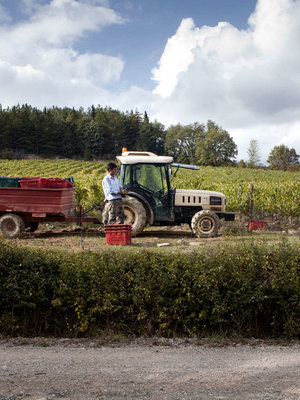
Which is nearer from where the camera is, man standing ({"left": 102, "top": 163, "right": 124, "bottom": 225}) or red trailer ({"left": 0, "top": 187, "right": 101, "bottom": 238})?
man standing ({"left": 102, "top": 163, "right": 124, "bottom": 225})

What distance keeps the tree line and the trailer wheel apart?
2566 inches

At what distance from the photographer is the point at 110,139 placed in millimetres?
89875

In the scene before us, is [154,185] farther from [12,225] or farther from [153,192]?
[12,225]

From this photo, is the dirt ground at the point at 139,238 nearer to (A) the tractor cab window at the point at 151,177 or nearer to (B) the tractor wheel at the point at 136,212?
(B) the tractor wheel at the point at 136,212

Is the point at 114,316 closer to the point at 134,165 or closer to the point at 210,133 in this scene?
the point at 134,165

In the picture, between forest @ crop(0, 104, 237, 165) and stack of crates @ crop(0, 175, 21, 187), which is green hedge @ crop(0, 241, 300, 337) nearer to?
stack of crates @ crop(0, 175, 21, 187)

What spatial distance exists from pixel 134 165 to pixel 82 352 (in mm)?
7317

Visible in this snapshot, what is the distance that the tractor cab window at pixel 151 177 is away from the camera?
11.3m

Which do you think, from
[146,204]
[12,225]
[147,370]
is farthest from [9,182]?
[147,370]

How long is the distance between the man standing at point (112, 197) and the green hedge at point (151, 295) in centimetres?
464

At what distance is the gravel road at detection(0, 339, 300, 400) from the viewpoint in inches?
141

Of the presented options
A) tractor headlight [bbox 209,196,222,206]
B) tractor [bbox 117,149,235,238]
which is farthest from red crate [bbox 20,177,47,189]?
tractor headlight [bbox 209,196,222,206]

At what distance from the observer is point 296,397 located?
11.6ft

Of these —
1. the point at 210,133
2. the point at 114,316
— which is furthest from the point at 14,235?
the point at 210,133
